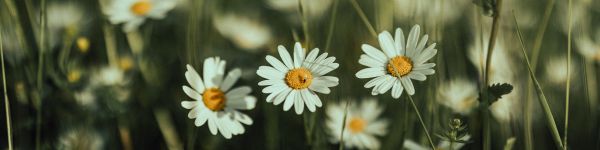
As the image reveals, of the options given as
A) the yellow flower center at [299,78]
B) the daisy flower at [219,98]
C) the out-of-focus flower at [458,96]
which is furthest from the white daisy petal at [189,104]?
the out-of-focus flower at [458,96]

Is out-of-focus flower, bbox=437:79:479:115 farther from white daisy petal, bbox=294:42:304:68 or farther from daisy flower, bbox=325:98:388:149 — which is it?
white daisy petal, bbox=294:42:304:68

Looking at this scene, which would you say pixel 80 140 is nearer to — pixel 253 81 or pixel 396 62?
pixel 253 81

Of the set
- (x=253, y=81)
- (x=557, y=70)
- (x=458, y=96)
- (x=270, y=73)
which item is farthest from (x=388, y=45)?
(x=557, y=70)

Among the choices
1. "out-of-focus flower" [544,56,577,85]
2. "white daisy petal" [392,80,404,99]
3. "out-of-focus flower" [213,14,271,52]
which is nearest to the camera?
"white daisy petal" [392,80,404,99]

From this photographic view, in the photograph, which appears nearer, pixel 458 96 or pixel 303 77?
pixel 303 77

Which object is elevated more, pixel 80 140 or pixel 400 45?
pixel 400 45

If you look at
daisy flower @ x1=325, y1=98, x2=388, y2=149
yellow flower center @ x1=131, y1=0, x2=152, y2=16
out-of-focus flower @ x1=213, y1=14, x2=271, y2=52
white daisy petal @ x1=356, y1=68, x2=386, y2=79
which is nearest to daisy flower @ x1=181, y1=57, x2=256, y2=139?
white daisy petal @ x1=356, y1=68, x2=386, y2=79

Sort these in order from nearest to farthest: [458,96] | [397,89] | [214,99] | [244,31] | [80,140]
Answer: [397,89]
[214,99]
[80,140]
[458,96]
[244,31]

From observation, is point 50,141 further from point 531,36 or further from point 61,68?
point 531,36
